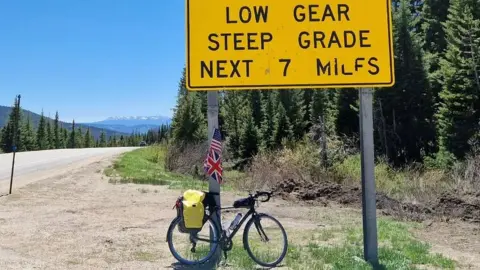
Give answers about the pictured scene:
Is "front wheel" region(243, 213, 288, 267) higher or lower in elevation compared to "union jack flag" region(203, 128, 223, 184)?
lower

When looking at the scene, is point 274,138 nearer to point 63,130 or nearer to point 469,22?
point 469,22

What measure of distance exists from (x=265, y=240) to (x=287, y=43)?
2676 millimetres

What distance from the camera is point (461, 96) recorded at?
2975 centimetres

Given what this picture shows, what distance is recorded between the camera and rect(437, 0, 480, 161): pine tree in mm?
28750

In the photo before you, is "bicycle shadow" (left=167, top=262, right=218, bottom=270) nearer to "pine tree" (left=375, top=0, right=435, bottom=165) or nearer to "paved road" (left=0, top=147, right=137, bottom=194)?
"paved road" (left=0, top=147, right=137, bottom=194)

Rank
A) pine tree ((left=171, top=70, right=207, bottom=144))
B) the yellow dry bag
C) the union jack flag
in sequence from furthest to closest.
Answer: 1. pine tree ((left=171, top=70, right=207, bottom=144))
2. the union jack flag
3. the yellow dry bag

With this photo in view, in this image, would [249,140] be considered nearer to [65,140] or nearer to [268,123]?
[268,123]

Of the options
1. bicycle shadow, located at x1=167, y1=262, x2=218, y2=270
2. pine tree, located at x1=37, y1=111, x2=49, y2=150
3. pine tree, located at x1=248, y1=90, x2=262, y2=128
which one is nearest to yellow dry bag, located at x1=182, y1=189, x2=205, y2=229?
bicycle shadow, located at x1=167, y1=262, x2=218, y2=270

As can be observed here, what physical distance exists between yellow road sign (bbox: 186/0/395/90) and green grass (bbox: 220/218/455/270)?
2330 millimetres

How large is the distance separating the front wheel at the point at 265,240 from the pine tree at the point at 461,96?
2493cm

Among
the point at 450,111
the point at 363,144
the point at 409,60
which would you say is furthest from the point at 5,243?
the point at 409,60

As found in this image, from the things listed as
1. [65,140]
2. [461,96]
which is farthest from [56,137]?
[461,96]

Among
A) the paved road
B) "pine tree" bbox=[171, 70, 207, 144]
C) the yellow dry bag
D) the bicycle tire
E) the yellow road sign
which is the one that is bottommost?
the bicycle tire

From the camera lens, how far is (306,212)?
1150 centimetres
